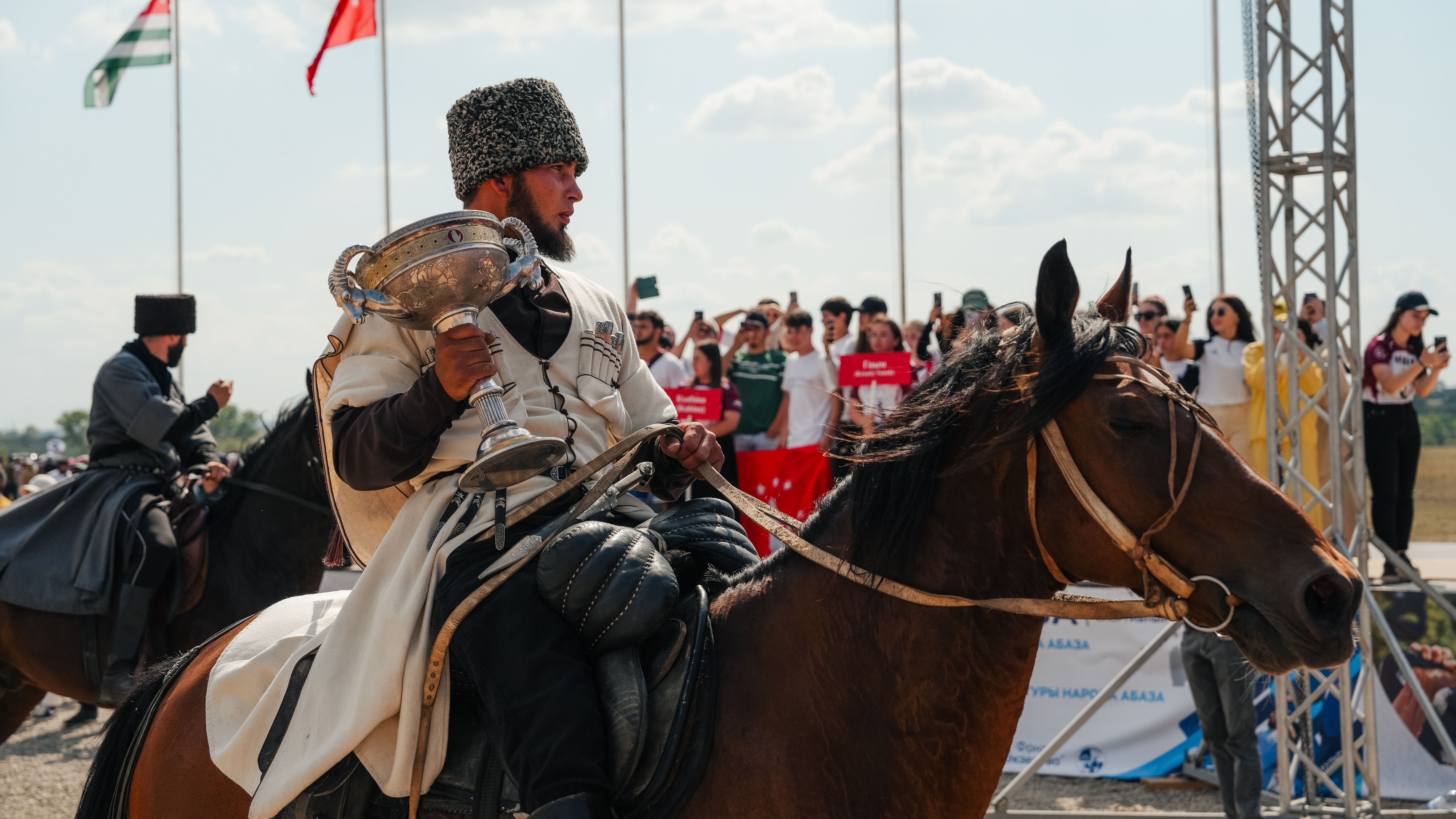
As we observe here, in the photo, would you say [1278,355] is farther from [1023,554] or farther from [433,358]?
[433,358]

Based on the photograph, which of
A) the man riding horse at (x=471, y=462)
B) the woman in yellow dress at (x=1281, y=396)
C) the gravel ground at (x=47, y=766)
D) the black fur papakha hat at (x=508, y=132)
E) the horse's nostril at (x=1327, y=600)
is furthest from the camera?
the woman in yellow dress at (x=1281, y=396)

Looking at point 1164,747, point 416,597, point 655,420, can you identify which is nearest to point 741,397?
point 1164,747

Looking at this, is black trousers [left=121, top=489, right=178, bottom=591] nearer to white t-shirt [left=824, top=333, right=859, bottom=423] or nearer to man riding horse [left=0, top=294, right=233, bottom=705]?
man riding horse [left=0, top=294, right=233, bottom=705]

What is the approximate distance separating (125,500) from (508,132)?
422 centimetres

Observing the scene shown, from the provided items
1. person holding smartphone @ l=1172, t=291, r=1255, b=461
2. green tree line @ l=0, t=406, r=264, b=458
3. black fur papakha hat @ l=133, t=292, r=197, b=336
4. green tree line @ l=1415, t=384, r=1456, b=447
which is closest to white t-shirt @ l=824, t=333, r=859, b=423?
person holding smartphone @ l=1172, t=291, r=1255, b=461

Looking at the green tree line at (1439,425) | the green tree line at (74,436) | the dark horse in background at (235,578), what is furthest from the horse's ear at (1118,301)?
the green tree line at (1439,425)

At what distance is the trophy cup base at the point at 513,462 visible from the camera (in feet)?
6.88

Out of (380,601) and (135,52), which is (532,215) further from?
(135,52)

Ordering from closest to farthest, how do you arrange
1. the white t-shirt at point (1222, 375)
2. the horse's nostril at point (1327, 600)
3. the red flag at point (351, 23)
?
the horse's nostril at point (1327, 600)
the white t-shirt at point (1222, 375)
the red flag at point (351, 23)

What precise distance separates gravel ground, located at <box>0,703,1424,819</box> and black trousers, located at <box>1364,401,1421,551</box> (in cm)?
336

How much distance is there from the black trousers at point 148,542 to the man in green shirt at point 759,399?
4.66m

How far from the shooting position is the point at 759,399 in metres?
9.38

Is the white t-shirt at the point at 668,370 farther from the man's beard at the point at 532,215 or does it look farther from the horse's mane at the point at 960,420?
the horse's mane at the point at 960,420

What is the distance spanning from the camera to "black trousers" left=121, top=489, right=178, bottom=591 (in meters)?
5.51
